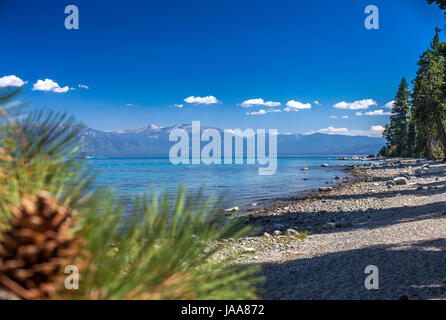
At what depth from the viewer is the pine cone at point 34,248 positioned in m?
0.69

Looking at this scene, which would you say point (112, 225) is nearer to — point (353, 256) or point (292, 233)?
point (353, 256)

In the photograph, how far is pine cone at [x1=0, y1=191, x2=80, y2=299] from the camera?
0.69 m

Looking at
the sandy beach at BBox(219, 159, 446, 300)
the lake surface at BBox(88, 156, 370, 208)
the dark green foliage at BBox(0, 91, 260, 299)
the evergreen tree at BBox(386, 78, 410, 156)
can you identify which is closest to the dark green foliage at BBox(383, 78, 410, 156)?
the evergreen tree at BBox(386, 78, 410, 156)

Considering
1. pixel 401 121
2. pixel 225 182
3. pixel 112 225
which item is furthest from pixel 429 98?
pixel 112 225

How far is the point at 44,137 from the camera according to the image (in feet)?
3.38

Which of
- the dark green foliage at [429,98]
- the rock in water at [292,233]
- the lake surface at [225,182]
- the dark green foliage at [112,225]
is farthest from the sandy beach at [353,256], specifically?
the dark green foliage at [429,98]

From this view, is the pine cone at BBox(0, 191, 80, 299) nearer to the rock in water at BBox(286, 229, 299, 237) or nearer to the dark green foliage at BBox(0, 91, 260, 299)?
the dark green foliage at BBox(0, 91, 260, 299)

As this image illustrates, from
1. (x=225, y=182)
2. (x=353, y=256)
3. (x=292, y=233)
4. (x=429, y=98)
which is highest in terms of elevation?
(x=429, y=98)

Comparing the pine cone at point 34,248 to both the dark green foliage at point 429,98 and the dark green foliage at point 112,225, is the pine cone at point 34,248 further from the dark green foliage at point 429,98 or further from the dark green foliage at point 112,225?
the dark green foliage at point 429,98

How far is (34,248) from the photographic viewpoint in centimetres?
69

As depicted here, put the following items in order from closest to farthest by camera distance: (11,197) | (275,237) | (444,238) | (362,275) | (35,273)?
(35,273) → (11,197) → (362,275) → (444,238) → (275,237)
